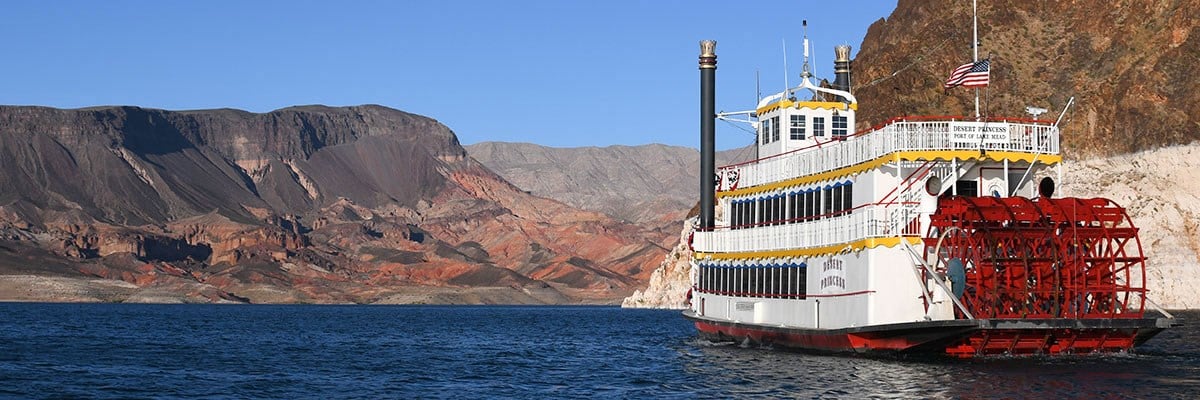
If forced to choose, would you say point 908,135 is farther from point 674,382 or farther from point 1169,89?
point 1169,89

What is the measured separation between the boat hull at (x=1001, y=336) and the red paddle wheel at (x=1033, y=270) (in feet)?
0.12

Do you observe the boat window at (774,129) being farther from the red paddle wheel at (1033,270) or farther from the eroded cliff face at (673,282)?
the eroded cliff face at (673,282)

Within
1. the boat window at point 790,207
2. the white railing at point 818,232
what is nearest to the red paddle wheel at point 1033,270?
the white railing at point 818,232

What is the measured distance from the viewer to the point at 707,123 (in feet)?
185

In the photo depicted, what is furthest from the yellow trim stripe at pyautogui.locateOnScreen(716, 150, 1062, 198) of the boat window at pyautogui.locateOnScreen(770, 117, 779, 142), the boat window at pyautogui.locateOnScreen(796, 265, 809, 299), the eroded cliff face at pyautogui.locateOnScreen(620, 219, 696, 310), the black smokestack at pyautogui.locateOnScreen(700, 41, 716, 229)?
the eroded cliff face at pyautogui.locateOnScreen(620, 219, 696, 310)

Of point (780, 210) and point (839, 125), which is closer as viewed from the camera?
point (780, 210)

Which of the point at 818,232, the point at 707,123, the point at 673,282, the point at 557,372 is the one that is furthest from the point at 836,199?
the point at 673,282

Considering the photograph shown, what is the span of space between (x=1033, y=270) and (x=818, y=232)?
6028 millimetres

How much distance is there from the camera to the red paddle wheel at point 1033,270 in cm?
3934

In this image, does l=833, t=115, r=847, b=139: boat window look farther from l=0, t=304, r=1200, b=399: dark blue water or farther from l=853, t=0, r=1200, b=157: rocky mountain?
l=853, t=0, r=1200, b=157: rocky mountain

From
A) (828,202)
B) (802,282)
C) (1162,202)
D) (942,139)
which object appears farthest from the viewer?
(1162,202)

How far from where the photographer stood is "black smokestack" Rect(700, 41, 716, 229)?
184 feet

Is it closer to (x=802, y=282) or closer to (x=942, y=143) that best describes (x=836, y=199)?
(x=802, y=282)

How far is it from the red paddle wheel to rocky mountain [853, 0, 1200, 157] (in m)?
65.4
